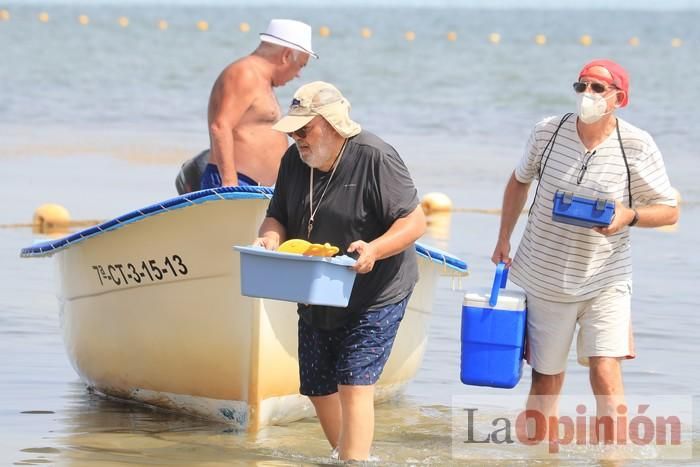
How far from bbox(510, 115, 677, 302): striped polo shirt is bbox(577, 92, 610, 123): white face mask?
128 millimetres

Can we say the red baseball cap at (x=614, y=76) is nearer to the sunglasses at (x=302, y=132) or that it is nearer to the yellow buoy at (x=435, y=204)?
the sunglasses at (x=302, y=132)

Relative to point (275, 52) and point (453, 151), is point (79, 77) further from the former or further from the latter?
point (275, 52)

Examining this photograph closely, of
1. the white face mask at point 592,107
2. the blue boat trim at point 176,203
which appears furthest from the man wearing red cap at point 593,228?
the blue boat trim at point 176,203

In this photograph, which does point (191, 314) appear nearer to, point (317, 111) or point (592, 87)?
point (317, 111)

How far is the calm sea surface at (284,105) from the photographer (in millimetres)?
6359

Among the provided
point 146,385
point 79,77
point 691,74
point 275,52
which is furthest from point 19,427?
point 691,74

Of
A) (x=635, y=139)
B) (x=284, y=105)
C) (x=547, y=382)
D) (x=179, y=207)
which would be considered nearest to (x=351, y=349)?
(x=547, y=382)

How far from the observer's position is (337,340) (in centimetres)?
535

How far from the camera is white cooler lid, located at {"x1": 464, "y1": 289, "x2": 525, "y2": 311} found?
5637 millimetres

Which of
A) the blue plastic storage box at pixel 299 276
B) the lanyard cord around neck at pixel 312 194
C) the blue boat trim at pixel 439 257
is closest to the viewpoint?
the blue plastic storage box at pixel 299 276

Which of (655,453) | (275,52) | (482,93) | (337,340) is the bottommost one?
(655,453)

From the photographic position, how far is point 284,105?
23.0 metres

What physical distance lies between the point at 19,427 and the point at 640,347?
A: 383 centimetres

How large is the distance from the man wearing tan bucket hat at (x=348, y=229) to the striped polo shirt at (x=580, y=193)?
1.89 ft
